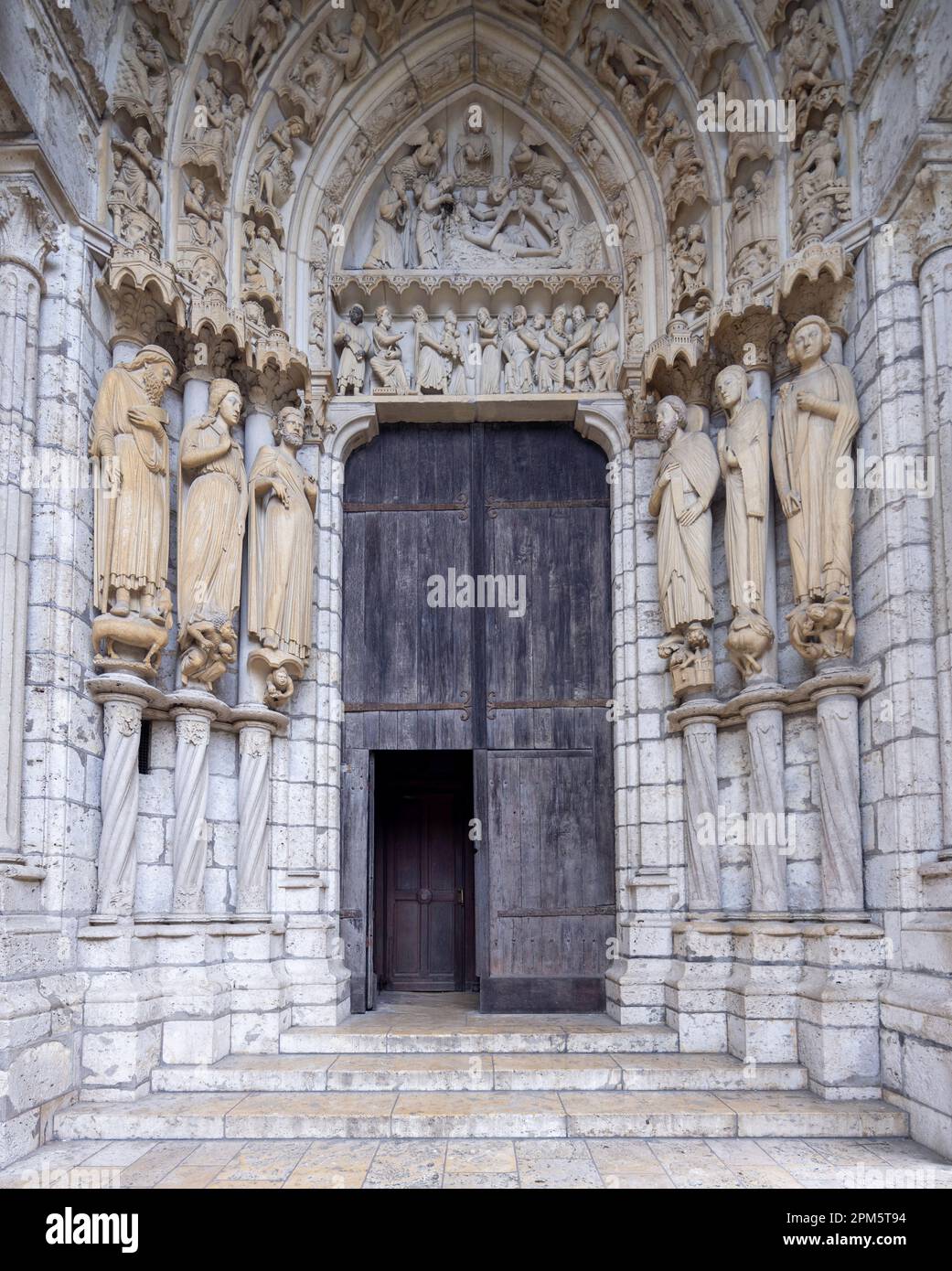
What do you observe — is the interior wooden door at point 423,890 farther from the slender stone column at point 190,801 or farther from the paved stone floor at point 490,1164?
the paved stone floor at point 490,1164

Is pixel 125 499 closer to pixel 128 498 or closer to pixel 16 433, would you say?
pixel 128 498

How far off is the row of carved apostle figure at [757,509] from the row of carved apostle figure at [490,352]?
3.08 ft

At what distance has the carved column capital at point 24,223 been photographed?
553cm

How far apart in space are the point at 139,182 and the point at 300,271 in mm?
1340

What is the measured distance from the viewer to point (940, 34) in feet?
18.1

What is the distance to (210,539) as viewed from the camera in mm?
6434

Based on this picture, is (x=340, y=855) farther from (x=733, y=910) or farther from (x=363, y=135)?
(x=363, y=135)

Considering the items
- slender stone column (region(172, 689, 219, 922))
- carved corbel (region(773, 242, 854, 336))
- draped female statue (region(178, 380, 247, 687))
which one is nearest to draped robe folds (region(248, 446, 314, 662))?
draped female statue (region(178, 380, 247, 687))

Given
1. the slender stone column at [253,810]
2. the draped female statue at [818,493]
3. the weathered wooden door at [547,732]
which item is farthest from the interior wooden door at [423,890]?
the draped female statue at [818,493]

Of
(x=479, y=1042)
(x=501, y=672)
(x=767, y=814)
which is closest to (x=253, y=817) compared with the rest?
(x=479, y=1042)

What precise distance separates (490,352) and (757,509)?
241 cm

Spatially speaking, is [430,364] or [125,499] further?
[430,364]

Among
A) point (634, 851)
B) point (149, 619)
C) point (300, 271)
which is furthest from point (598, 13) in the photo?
point (634, 851)

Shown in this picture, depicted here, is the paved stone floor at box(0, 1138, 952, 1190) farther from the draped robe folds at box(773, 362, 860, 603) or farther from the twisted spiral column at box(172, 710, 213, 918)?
the draped robe folds at box(773, 362, 860, 603)
